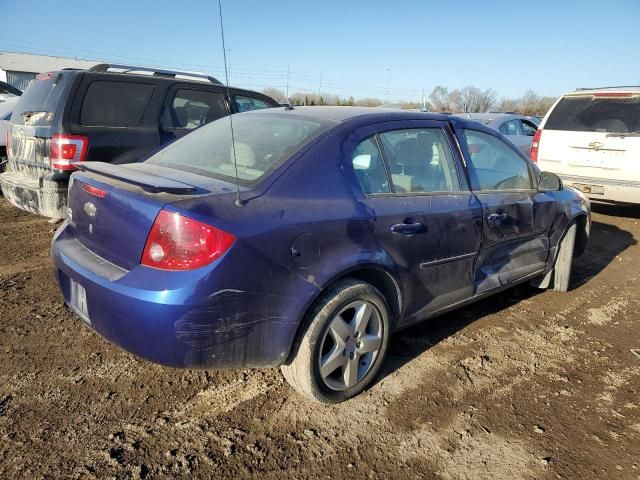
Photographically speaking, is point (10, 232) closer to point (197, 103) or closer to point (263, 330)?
point (197, 103)

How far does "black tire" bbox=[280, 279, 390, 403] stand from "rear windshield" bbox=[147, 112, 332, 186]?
703 mm

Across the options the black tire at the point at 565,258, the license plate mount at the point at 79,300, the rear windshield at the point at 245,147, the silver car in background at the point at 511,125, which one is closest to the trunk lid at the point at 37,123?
the rear windshield at the point at 245,147

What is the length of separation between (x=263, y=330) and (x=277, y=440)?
556mm

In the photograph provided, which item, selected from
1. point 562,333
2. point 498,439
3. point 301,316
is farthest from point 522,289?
point 301,316

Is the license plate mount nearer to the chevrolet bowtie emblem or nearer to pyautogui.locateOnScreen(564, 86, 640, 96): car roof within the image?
the chevrolet bowtie emblem

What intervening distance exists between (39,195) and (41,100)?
3.63 ft

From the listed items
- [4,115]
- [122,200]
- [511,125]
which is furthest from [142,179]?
[511,125]

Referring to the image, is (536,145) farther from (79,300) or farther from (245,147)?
(79,300)

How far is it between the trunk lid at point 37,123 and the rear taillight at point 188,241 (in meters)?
3.02

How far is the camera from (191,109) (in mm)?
5707

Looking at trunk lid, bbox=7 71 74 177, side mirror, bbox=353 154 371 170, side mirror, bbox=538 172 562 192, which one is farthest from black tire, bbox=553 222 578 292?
trunk lid, bbox=7 71 74 177

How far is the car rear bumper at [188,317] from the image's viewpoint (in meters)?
2.10

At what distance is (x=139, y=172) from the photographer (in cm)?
261

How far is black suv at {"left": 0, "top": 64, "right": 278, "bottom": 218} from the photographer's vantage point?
14.6 feet
